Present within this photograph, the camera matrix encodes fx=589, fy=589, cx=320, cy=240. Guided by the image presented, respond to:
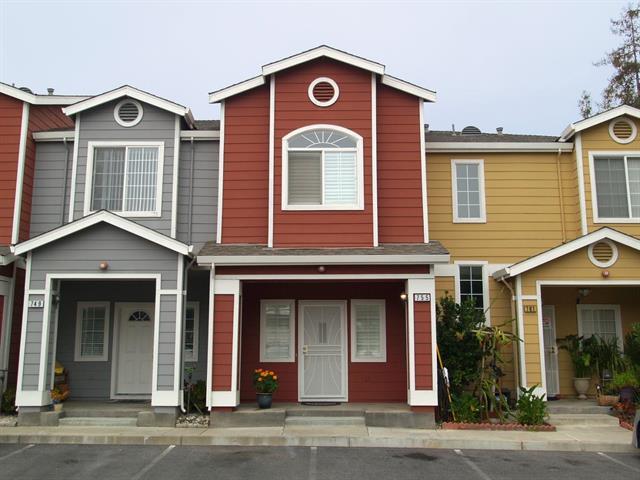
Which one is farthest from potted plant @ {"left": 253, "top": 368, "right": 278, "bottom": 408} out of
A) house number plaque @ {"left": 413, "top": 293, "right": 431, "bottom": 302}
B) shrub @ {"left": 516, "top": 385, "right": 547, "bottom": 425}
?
shrub @ {"left": 516, "top": 385, "right": 547, "bottom": 425}

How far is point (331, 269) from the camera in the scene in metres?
10.9

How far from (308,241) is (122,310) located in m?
4.63

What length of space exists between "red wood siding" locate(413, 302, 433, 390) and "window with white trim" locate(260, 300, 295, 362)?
2.89 metres

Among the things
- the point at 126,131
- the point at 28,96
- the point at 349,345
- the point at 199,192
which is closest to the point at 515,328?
the point at 349,345

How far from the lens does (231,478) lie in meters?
7.63

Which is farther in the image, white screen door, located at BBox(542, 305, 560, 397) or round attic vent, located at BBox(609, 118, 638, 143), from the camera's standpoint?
round attic vent, located at BBox(609, 118, 638, 143)

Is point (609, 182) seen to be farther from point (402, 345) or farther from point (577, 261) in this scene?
point (402, 345)

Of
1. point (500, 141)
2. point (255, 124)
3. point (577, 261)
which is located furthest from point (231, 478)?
point (500, 141)

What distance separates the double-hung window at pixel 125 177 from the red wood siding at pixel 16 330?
2.15m

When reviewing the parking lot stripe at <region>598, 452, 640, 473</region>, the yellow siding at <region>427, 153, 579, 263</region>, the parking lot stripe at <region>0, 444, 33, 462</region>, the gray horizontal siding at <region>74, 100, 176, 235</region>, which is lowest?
the parking lot stripe at <region>598, 452, 640, 473</region>

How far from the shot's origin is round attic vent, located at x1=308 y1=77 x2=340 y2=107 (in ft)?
38.7

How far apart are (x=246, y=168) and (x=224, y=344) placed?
352 centimetres

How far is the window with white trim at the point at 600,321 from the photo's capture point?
1309 centimetres

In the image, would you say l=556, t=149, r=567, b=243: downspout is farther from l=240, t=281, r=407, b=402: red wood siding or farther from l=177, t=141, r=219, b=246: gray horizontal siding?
l=177, t=141, r=219, b=246: gray horizontal siding
